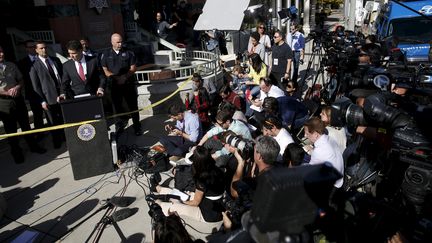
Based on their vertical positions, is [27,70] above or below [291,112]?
above

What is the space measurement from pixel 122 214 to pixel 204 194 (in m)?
1.13

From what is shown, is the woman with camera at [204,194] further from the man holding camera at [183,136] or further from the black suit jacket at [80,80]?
the black suit jacket at [80,80]

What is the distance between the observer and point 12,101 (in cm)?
512

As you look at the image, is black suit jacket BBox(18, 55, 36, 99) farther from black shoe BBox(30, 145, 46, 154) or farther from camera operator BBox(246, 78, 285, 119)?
camera operator BBox(246, 78, 285, 119)

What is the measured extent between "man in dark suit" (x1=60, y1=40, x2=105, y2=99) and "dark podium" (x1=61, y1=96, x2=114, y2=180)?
20.1 inches

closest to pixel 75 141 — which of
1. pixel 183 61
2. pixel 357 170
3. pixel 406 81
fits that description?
pixel 357 170

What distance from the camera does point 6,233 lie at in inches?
145

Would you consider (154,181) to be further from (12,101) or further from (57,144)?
(12,101)

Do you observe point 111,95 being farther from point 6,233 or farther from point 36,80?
point 6,233

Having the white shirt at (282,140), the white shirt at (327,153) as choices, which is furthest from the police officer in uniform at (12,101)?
the white shirt at (327,153)

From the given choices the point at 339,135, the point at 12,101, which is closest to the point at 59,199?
the point at 12,101

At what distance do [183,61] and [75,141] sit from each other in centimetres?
694

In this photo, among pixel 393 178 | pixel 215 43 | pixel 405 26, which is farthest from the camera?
pixel 215 43

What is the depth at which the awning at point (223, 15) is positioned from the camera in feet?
23.9
